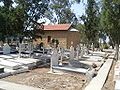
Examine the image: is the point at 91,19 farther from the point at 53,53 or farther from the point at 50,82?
the point at 50,82

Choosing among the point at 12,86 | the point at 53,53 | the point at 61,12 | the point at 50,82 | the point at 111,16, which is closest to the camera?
the point at 12,86

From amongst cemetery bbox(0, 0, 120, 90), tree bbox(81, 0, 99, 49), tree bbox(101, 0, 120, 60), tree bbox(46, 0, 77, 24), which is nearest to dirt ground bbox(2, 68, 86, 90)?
cemetery bbox(0, 0, 120, 90)

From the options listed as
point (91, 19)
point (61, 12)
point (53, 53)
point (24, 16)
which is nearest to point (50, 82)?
point (53, 53)

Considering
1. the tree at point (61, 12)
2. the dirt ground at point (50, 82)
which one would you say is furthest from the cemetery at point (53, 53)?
the tree at point (61, 12)

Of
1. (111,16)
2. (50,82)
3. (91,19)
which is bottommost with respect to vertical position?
(50,82)

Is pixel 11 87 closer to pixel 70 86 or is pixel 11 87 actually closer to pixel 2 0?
pixel 70 86

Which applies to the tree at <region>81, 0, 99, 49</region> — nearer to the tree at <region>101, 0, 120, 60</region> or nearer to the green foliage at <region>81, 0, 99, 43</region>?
the green foliage at <region>81, 0, 99, 43</region>

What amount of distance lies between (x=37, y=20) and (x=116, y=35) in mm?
9441

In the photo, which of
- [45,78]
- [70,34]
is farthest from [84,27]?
[45,78]

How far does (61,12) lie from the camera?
240 ft

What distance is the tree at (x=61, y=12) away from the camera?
7119 centimetres

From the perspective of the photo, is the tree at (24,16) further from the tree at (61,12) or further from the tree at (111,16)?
the tree at (61,12)

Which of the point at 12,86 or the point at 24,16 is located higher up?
the point at 24,16

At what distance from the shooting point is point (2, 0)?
121ft
